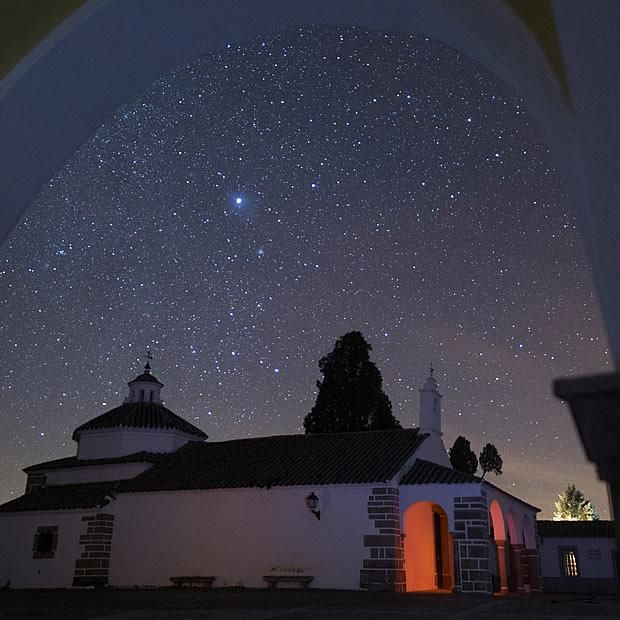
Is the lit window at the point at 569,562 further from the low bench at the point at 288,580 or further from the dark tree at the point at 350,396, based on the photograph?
the low bench at the point at 288,580

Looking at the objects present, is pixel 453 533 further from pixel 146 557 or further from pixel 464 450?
pixel 464 450

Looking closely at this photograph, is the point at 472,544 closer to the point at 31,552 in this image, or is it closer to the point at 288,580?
the point at 288,580

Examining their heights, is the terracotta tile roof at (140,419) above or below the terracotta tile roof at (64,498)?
above

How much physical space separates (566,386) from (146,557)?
65.4 feet

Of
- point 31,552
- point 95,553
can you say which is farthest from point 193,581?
point 31,552

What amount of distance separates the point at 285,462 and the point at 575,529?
18120 millimetres

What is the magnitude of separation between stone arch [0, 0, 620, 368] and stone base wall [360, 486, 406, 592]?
1518 centimetres

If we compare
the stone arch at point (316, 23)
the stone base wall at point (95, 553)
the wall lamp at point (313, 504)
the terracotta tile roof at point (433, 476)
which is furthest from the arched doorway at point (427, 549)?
the stone arch at point (316, 23)

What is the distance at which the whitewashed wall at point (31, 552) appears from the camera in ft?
64.4

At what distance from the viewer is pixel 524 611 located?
35.8 feet

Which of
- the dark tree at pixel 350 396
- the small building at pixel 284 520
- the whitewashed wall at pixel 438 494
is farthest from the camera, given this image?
the dark tree at pixel 350 396

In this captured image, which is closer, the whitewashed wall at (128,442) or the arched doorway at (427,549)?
the arched doorway at (427,549)

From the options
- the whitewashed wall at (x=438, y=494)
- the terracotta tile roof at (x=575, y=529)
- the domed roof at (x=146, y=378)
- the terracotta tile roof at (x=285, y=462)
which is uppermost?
the domed roof at (x=146, y=378)

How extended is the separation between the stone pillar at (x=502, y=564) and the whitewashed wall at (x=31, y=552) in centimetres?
1149
